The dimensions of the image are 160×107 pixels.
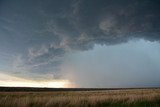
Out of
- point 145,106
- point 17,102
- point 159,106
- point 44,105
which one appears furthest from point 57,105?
point 159,106

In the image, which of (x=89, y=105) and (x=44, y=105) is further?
(x=89, y=105)

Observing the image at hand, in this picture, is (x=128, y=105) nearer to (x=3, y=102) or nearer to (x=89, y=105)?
(x=89, y=105)

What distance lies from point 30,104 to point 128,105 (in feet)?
17.3

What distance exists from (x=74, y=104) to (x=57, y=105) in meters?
0.92

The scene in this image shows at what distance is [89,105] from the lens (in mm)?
10906

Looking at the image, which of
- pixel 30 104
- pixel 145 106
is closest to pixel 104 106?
pixel 145 106

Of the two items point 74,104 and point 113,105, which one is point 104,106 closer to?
point 113,105

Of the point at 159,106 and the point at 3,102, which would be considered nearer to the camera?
the point at 3,102

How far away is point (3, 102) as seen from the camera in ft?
32.4

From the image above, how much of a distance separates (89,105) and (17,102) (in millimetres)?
3828

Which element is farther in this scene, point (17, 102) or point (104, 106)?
point (104, 106)

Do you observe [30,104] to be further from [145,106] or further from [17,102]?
[145,106]

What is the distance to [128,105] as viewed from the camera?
10.9 meters

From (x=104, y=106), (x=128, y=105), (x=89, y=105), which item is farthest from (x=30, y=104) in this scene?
(x=128, y=105)
